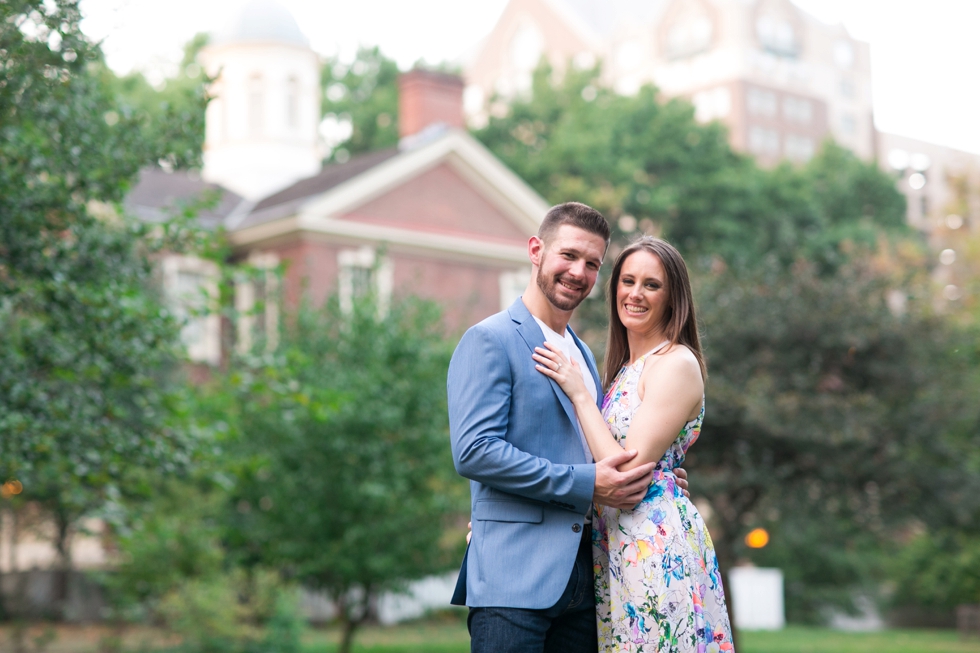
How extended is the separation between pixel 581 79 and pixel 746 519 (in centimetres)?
2786

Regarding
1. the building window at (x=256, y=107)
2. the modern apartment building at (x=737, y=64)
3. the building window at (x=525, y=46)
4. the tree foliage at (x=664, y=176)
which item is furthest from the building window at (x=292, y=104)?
the building window at (x=525, y=46)

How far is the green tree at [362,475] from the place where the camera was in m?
14.9

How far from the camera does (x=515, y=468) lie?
406 cm

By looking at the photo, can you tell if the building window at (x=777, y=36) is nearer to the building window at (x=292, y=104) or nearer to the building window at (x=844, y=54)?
the building window at (x=844, y=54)

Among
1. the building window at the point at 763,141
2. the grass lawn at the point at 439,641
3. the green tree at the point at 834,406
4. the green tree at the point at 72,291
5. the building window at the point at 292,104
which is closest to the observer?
the green tree at the point at 72,291

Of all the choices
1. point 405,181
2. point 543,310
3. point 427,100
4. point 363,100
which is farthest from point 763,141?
point 543,310

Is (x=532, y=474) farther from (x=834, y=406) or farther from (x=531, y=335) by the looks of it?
(x=834, y=406)

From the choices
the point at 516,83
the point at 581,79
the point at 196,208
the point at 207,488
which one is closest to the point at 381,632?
the point at 207,488

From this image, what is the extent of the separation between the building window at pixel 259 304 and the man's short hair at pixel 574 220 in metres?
6.02

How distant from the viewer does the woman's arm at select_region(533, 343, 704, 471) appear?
4.28 m

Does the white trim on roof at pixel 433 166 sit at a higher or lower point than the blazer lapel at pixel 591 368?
higher

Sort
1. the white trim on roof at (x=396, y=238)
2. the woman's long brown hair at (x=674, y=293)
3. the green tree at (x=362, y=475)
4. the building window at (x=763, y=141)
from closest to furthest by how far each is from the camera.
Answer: the woman's long brown hair at (x=674, y=293)
the green tree at (x=362, y=475)
the white trim on roof at (x=396, y=238)
the building window at (x=763, y=141)

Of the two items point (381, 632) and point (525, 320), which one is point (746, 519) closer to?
point (381, 632)

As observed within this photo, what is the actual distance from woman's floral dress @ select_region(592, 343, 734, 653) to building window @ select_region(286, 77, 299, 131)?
31.2 meters
